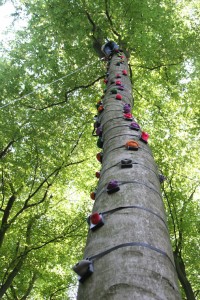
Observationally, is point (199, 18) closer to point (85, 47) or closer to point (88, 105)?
point (85, 47)

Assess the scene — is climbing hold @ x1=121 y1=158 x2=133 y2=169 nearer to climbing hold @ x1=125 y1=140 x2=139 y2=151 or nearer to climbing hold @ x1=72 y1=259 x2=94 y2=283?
climbing hold @ x1=125 y1=140 x2=139 y2=151

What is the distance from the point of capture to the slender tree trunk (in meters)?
1.28

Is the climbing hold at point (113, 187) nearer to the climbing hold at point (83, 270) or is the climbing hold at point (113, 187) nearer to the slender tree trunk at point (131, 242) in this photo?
the slender tree trunk at point (131, 242)

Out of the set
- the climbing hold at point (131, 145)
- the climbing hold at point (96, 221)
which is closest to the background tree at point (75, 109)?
the climbing hold at point (131, 145)

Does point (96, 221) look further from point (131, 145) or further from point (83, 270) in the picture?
point (131, 145)

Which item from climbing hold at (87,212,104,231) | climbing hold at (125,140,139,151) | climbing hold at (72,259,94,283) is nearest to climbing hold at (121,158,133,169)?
climbing hold at (125,140,139,151)

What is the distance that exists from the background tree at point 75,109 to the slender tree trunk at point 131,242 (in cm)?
610

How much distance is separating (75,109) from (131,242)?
29.3ft

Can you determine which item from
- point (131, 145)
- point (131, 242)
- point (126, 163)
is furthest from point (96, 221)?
point (131, 145)

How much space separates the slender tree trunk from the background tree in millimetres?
6103

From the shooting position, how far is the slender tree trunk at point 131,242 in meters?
1.28

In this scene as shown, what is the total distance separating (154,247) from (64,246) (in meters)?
10.4

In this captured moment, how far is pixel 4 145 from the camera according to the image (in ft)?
31.5

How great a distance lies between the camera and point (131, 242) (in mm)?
1527
